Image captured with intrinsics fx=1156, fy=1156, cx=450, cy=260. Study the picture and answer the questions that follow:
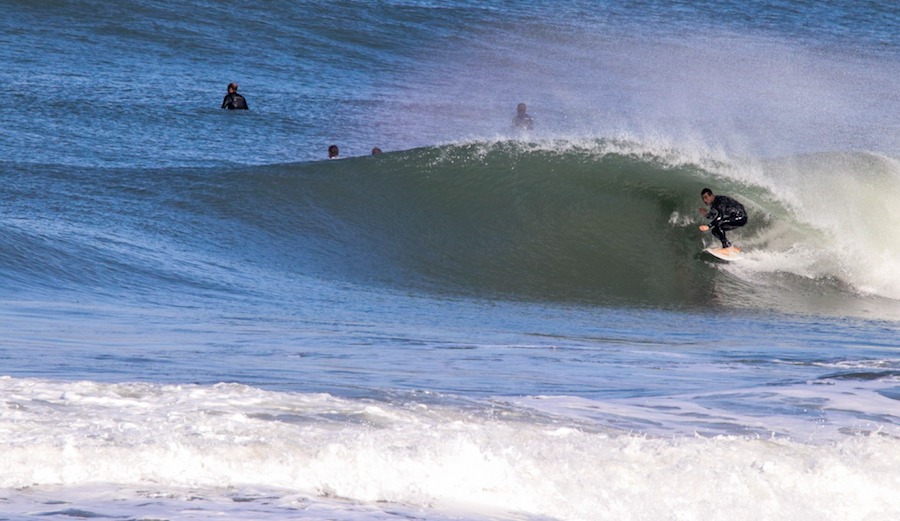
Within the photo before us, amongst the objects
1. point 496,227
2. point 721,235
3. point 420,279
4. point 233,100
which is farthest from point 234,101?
point 721,235

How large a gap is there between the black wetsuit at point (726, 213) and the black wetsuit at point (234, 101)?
1183 cm

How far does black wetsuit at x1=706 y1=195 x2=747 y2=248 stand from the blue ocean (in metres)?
0.49

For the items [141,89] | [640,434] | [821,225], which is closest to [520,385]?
[640,434]

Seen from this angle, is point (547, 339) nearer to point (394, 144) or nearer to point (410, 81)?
point (394, 144)

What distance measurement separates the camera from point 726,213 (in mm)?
12539

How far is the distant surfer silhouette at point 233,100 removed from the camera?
21.8m

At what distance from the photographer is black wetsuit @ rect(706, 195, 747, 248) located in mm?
12523

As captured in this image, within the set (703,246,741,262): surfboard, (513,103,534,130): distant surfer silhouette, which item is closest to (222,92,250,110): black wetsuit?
(513,103,534,130): distant surfer silhouette

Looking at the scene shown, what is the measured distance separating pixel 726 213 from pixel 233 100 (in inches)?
475

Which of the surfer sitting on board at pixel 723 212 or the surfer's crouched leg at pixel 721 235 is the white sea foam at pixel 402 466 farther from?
the surfer's crouched leg at pixel 721 235

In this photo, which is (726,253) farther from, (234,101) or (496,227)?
(234,101)

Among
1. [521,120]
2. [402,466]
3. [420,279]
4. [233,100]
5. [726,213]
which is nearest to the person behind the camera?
[402,466]

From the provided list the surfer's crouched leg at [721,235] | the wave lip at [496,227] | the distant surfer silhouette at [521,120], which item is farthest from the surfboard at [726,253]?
the distant surfer silhouette at [521,120]

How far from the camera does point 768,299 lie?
11586 millimetres
